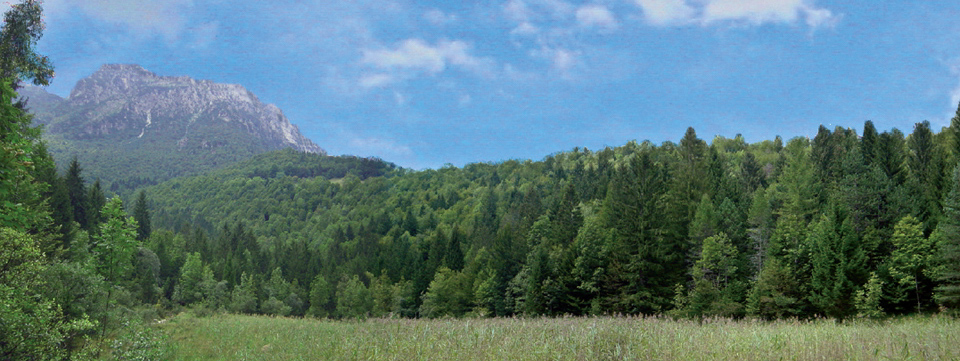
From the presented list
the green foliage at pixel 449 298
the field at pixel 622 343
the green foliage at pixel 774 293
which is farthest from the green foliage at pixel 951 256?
the green foliage at pixel 449 298

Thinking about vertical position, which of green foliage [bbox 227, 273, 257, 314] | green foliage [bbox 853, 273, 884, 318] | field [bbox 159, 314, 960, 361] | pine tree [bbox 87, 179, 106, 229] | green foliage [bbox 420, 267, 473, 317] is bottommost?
green foliage [bbox 227, 273, 257, 314]

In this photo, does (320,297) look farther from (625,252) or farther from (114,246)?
(114,246)

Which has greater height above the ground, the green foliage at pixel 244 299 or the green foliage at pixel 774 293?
the green foliage at pixel 774 293

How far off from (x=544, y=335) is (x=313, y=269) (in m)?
126

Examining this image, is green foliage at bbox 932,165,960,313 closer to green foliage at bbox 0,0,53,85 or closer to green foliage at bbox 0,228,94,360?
green foliage at bbox 0,228,94,360

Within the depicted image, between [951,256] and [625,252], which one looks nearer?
[951,256]

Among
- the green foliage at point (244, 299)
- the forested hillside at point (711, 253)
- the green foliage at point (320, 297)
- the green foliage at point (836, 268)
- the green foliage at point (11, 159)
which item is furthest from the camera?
the green foliage at point (320, 297)

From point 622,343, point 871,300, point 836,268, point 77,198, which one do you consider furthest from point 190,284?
point 622,343

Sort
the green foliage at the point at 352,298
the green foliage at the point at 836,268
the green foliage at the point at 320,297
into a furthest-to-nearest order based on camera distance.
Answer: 1. the green foliage at the point at 320,297
2. the green foliage at the point at 352,298
3. the green foliage at the point at 836,268

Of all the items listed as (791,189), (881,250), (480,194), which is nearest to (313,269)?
(480,194)

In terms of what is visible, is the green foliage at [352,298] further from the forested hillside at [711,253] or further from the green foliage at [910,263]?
the green foliage at [910,263]

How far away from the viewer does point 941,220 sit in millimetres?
47875

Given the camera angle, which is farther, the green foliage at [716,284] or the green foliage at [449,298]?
the green foliage at [449,298]

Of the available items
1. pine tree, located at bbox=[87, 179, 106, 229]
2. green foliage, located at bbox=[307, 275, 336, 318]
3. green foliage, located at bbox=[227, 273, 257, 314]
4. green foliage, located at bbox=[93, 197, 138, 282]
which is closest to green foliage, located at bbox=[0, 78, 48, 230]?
green foliage, located at bbox=[93, 197, 138, 282]
